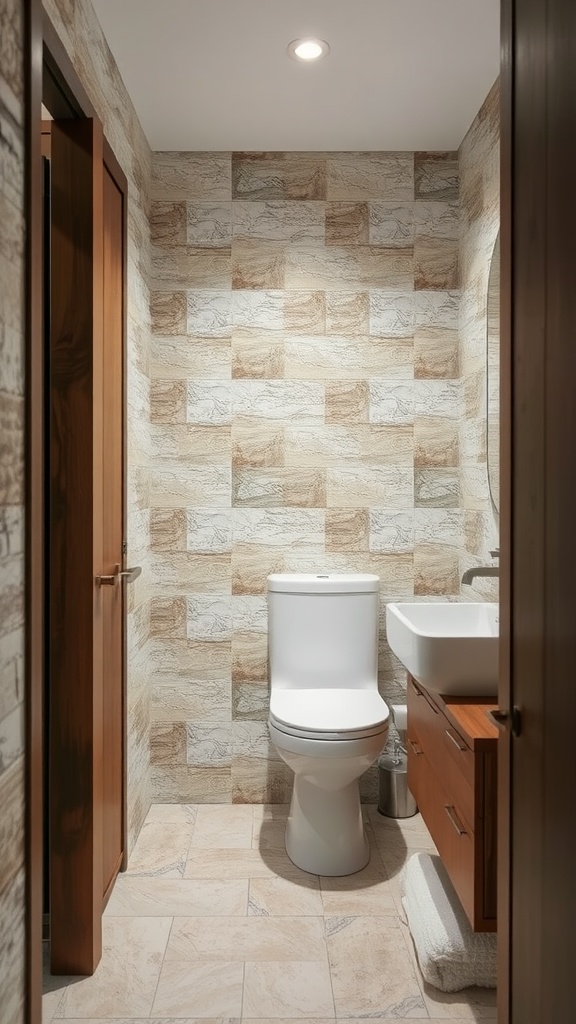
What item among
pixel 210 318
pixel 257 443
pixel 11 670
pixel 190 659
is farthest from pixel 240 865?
pixel 210 318

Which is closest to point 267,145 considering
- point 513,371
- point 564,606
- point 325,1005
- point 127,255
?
point 127,255

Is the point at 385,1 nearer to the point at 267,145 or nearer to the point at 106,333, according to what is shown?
the point at 267,145

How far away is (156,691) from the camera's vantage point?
2.98 m

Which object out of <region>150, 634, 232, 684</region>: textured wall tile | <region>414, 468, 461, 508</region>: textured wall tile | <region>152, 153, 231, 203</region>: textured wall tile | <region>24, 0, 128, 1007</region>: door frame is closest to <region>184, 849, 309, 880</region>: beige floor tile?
<region>150, 634, 232, 684</region>: textured wall tile

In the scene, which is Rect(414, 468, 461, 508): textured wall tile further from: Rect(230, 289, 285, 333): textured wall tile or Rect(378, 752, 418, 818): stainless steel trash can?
Rect(378, 752, 418, 818): stainless steel trash can

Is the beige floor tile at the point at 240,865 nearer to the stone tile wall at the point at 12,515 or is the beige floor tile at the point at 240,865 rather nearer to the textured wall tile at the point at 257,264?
the stone tile wall at the point at 12,515

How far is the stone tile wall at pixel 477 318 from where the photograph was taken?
2.46 m

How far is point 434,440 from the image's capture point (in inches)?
117

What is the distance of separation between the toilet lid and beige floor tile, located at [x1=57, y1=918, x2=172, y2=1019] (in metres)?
0.68

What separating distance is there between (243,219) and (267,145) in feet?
0.93

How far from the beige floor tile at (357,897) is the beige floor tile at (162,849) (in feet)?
1.63

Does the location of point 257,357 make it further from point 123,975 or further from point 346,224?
point 123,975

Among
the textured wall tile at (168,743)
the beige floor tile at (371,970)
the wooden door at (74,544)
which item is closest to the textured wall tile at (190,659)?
the textured wall tile at (168,743)

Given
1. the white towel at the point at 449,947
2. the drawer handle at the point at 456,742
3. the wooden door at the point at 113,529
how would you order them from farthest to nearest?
the wooden door at the point at 113,529 < the white towel at the point at 449,947 < the drawer handle at the point at 456,742
